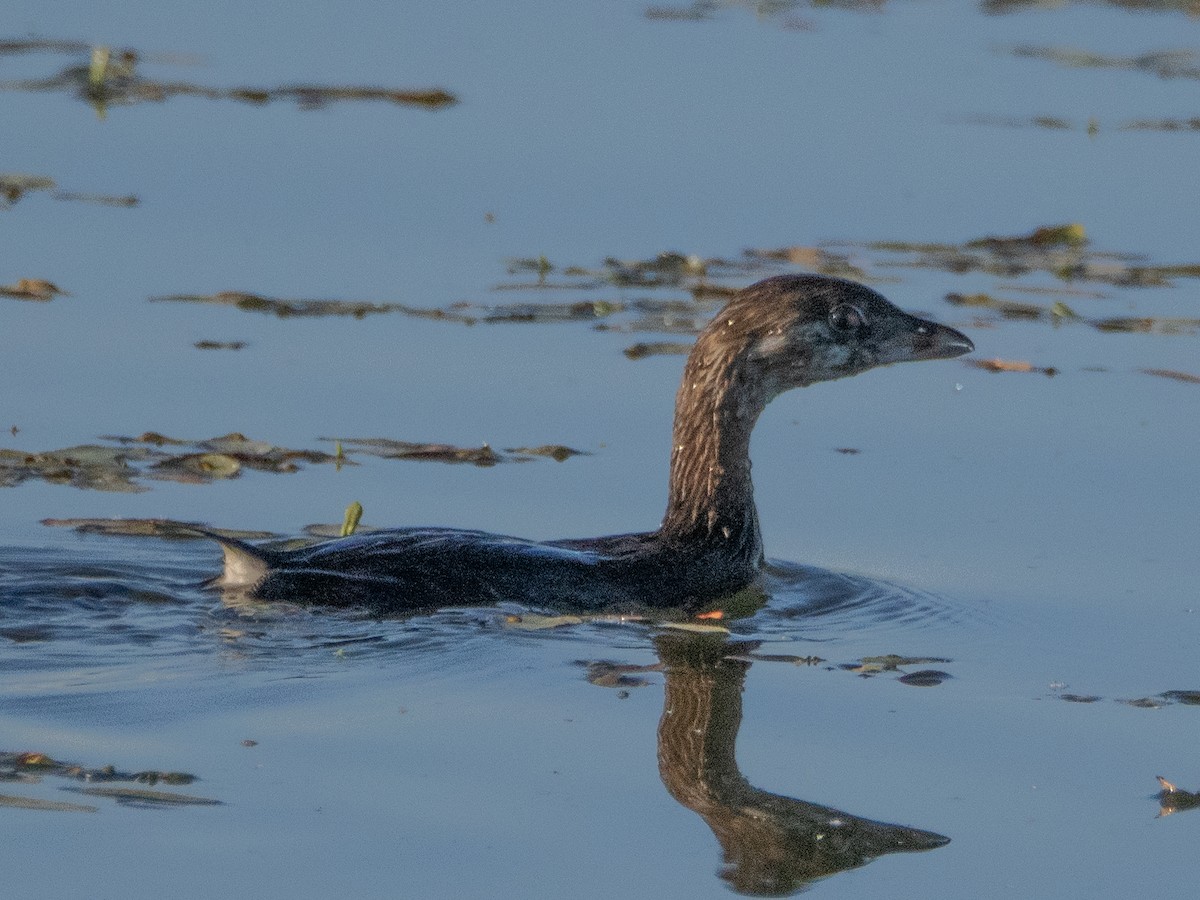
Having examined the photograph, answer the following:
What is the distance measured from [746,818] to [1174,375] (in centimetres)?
517

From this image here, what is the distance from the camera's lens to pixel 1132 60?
16.9 meters

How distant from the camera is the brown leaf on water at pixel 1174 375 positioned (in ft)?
34.7

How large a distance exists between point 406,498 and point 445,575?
146 centimetres

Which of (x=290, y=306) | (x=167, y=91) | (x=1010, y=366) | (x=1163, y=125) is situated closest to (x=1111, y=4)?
(x=1163, y=125)

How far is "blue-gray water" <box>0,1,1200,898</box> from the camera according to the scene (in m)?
5.98

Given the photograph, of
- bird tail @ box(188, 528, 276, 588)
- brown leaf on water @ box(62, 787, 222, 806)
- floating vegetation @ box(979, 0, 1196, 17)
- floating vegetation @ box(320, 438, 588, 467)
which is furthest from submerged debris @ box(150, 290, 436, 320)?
floating vegetation @ box(979, 0, 1196, 17)

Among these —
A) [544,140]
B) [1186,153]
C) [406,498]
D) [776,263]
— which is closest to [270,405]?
[406,498]

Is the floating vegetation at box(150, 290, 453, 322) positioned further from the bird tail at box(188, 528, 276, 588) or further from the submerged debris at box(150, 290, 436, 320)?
the bird tail at box(188, 528, 276, 588)

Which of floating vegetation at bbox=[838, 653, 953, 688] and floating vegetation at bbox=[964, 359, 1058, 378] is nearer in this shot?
floating vegetation at bbox=[838, 653, 953, 688]

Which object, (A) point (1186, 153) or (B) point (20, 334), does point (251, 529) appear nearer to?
(B) point (20, 334)

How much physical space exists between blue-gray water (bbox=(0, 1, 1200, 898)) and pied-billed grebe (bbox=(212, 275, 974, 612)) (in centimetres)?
14

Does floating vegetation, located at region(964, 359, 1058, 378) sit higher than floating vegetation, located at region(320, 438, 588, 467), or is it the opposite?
floating vegetation, located at region(964, 359, 1058, 378)

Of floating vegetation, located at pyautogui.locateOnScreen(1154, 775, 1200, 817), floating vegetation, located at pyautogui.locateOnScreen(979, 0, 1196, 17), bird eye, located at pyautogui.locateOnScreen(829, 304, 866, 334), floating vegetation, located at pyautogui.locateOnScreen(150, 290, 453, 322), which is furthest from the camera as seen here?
floating vegetation, located at pyautogui.locateOnScreen(979, 0, 1196, 17)

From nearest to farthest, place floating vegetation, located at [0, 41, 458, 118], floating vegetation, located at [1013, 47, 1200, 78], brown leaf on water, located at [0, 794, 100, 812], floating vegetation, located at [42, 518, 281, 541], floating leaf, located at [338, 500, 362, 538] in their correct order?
brown leaf on water, located at [0, 794, 100, 812] → floating leaf, located at [338, 500, 362, 538] → floating vegetation, located at [42, 518, 281, 541] → floating vegetation, located at [0, 41, 458, 118] → floating vegetation, located at [1013, 47, 1200, 78]
